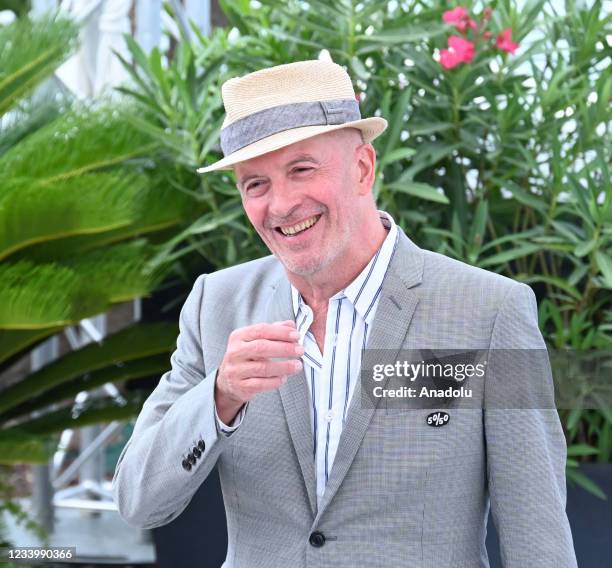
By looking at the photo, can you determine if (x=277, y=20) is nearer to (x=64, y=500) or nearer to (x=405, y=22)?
(x=405, y=22)

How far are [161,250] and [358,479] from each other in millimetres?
2335

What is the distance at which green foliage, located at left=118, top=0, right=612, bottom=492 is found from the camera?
3412 millimetres

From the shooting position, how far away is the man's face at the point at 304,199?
185cm

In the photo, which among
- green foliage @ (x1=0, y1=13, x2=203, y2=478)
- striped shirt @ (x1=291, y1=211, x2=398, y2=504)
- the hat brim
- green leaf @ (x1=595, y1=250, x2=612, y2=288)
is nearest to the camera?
the hat brim

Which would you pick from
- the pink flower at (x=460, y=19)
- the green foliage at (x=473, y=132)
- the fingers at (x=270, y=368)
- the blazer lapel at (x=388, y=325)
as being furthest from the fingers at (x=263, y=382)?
the pink flower at (x=460, y=19)

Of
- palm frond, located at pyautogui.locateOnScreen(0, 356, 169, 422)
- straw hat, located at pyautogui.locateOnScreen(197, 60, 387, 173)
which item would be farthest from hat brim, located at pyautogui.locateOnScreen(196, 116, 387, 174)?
palm frond, located at pyautogui.locateOnScreen(0, 356, 169, 422)

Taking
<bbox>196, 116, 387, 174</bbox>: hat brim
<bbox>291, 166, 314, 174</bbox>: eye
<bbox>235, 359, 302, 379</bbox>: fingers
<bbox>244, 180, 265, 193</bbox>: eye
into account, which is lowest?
<bbox>235, 359, 302, 379</bbox>: fingers

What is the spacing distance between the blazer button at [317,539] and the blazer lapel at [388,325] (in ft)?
0.11

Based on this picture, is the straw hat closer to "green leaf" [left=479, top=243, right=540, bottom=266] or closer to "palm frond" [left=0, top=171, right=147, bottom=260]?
"green leaf" [left=479, top=243, right=540, bottom=266]

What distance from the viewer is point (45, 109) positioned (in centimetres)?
455

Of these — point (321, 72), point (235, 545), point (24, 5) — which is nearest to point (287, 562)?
point (235, 545)

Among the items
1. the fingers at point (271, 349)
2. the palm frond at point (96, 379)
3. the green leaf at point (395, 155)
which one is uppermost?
the green leaf at point (395, 155)
